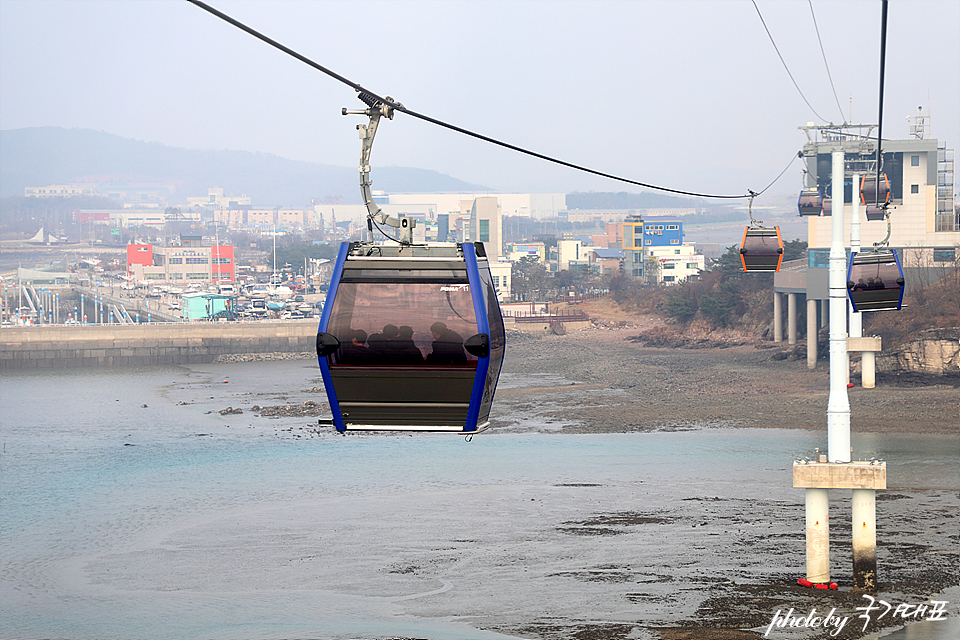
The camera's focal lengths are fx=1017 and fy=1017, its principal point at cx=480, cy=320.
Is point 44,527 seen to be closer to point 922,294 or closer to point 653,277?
point 922,294

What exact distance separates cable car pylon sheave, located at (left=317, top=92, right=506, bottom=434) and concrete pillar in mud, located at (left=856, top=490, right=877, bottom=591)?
825 cm

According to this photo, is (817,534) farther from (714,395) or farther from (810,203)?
(714,395)

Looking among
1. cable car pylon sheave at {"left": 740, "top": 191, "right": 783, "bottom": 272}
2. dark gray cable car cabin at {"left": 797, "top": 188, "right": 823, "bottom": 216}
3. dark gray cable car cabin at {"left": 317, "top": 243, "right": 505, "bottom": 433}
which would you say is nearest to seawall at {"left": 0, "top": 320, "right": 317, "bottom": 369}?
dark gray cable car cabin at {"left": 797, "top": 188, "right": 823, "bottom": 216}

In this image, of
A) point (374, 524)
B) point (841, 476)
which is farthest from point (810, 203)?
point (841, 476)

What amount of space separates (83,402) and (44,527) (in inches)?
1319

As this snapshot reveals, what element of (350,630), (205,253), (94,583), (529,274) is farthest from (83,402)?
(205,253)

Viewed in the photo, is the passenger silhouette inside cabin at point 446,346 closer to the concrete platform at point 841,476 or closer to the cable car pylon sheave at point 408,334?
the cable car pylon sheave at point 408,334

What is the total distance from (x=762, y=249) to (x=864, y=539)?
5.25 metres

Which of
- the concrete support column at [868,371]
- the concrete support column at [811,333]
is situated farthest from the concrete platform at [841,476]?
the concrete support column at [811,333]

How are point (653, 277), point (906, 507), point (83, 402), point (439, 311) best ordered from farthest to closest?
point (653, 277)
point (83, 402)
point (906, 507)
point (439, 311)

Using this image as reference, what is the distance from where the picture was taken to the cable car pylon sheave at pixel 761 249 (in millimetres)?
18234

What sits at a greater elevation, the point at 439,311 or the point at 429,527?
the point at 439,311

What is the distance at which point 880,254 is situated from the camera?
1570 cm

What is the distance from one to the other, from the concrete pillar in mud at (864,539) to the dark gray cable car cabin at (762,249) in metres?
4.33
